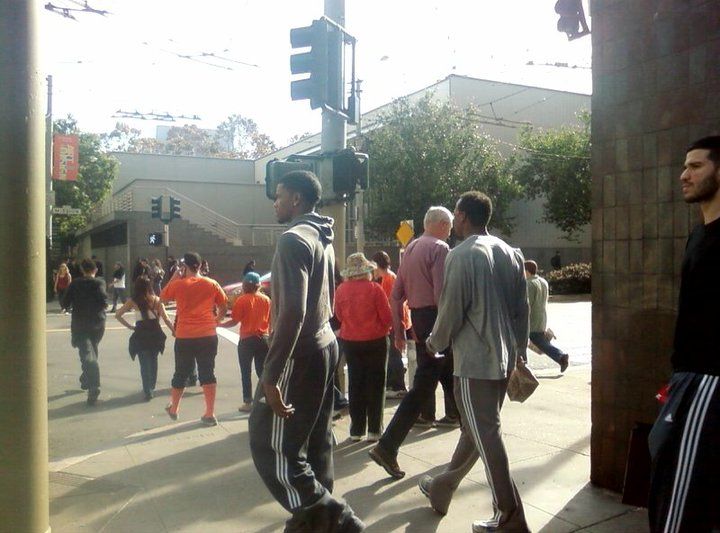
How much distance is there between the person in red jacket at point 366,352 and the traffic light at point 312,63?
7.41ft

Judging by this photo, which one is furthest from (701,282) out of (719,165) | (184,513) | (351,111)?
(351,111)

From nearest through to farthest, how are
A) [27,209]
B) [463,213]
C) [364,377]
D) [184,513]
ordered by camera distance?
[27,209] < [463,213] < [184,513] < [364,377]

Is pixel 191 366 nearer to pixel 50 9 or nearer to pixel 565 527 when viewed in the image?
pixel 565 527

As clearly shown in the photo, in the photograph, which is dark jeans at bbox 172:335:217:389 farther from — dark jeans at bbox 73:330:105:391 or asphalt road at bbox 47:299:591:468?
dark jeans at bbox 73:330:105:391

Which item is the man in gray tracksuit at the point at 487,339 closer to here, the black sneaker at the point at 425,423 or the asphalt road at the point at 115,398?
the black sneaker at the point at 425,423

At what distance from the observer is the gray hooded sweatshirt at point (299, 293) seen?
3.35m

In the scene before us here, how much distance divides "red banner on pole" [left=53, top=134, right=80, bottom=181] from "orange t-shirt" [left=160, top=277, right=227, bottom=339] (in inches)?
822

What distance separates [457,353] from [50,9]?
48.5ft

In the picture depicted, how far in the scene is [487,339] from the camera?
3818 mm

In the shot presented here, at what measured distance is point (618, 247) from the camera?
14.2 feet

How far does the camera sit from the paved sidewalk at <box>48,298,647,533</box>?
435cm

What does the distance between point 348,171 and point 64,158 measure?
22.4m

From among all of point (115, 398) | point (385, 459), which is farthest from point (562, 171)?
point (385, 459)

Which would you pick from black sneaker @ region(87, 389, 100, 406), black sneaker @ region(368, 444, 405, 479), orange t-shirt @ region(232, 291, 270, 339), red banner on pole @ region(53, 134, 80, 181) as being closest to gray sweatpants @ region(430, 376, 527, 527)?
black sneaker @ region(368, 444, 405, 479)
